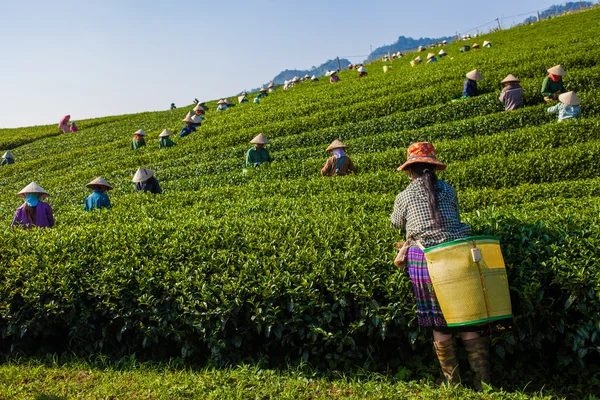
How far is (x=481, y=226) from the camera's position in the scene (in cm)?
529

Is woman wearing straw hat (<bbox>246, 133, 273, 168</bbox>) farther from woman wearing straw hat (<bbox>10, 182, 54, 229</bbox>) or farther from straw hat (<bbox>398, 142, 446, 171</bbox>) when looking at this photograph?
straw hat (<bbox>398, 142, 446, 171</bbox>)

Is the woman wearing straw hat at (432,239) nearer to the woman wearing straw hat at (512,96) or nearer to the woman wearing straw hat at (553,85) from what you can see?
the woman wearing straw hat at (512,96)

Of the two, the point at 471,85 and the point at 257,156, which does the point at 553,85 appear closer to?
the point at 471,85

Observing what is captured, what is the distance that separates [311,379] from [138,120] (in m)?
34.9

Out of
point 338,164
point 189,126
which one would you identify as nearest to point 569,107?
point 338,164

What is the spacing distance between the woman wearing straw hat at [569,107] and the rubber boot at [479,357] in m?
11.9

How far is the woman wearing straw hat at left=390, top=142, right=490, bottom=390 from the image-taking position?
173 inches

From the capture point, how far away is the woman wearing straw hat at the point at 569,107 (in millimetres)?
13531

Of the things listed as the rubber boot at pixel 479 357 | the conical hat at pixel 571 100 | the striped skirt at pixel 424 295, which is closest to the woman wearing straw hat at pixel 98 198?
the striped skirt at pixel 424 295

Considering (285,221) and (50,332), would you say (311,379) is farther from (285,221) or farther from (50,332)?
(50,332)

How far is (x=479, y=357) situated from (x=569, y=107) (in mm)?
12286

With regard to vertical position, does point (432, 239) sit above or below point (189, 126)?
below

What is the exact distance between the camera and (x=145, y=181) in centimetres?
1200

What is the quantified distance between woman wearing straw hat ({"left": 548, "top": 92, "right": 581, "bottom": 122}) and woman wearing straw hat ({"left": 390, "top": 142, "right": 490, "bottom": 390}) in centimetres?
1126
